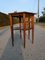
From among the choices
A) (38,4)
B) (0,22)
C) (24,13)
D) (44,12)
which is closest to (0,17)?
(0,22)

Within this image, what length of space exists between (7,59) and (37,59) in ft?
3.19

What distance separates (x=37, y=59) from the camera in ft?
18.2

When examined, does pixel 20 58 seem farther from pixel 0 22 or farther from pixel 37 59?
pixel 0 22

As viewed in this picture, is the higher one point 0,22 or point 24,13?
point 24,13

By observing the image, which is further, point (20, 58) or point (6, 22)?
point (6, 22)

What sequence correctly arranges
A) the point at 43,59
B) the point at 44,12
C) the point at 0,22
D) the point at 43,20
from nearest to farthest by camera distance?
the point at 43,59, the point at 0,22, the point at 43,20, the point at 44,12

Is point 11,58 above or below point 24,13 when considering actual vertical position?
below

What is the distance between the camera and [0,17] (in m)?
35.2

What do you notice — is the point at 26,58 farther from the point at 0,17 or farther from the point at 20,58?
the point at 0,17

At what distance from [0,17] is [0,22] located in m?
1.58

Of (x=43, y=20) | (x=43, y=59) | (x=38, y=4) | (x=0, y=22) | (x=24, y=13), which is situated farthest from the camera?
(x=43, y=20)

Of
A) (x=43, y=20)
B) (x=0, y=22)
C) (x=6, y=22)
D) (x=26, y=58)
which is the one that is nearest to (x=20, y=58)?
(x=26, y=58)

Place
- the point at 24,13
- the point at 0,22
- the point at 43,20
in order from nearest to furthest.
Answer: the point at 24,13 < the point at 0,22 < the point at 43,20

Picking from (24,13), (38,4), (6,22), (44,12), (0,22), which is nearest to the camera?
(24,13)
